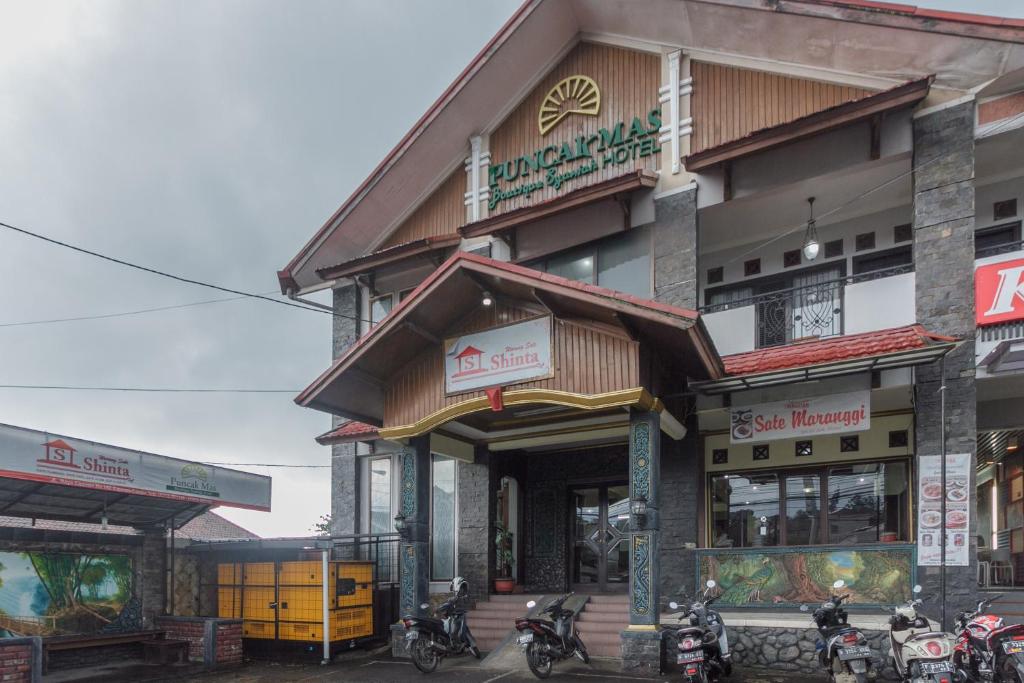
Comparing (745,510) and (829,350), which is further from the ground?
(829,350)

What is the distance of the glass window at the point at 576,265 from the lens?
15.0m

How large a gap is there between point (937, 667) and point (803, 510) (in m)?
5.23

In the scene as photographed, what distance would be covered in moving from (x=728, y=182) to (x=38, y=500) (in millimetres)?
13111

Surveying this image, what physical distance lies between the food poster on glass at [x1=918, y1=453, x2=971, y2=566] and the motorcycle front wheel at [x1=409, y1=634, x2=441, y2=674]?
7373mm

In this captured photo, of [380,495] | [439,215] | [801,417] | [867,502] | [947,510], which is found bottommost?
[380,495]

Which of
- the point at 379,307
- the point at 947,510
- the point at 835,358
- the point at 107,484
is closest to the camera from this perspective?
the point at 947,510

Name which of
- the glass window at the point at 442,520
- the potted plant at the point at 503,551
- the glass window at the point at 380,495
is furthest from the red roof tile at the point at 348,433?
the potted plant at the point at 503,551

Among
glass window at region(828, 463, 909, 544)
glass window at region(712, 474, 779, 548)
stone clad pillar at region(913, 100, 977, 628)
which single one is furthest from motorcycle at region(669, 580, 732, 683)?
glass window at region(828, 463, 909, 544)

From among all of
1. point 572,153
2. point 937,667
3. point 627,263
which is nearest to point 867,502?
point 937,667

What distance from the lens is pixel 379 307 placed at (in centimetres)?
1822

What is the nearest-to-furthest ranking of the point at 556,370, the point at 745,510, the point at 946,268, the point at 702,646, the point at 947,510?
1. the point at 702,646
2. the point at 947,510
3. the point at 946,268
4. the point at 556,370
5. the point at 745,510

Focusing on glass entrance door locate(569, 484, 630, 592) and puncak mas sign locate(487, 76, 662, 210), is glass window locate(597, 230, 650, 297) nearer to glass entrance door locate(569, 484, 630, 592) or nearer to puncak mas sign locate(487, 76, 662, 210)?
puncak mas sign locate(487, 76, 662, 210)

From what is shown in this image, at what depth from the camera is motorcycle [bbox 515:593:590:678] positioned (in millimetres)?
10852

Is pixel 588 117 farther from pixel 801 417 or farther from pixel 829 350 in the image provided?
pixel 801 417
